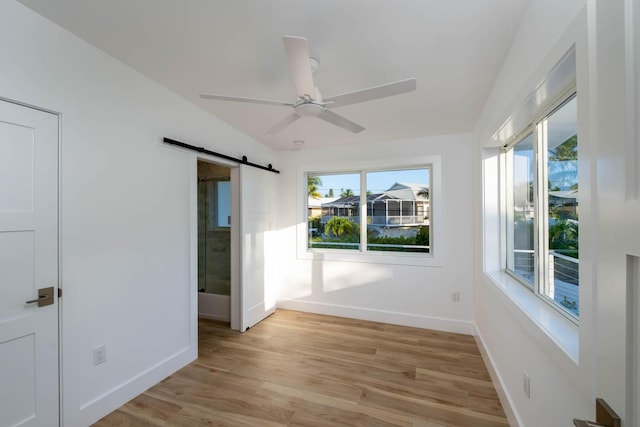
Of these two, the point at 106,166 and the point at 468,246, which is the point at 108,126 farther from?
the point at 468,246

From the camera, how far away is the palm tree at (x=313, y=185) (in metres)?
4.09

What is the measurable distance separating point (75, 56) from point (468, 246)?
3.95 m

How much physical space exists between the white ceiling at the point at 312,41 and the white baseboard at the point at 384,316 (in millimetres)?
2440

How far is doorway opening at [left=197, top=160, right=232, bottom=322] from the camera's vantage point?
3.81 metres

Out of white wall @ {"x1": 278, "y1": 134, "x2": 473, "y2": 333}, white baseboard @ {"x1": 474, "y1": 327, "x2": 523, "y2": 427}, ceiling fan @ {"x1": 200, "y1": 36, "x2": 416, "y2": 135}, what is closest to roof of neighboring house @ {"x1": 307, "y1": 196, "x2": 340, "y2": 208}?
white wall @ {"x1": 278, "y1": 134, "x2": 473, "y2": 333}

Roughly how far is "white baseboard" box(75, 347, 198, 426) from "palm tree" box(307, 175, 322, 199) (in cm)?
246

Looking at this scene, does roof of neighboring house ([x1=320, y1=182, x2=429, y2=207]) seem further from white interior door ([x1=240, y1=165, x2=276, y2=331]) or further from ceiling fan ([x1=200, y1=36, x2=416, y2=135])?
ceiling fan ([x1=200, y1=36, x2=416, y2=135])

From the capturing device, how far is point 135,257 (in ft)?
7.16

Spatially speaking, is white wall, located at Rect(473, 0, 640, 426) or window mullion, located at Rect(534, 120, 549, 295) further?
window mullion, located at Rect(534, 120, 549, 295)

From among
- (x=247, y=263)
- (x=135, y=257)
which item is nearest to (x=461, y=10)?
(x=135, y=257)

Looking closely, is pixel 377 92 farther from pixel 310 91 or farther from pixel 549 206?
pixel 549 206

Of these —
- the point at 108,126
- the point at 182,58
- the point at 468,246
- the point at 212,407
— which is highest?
the point at 182,58

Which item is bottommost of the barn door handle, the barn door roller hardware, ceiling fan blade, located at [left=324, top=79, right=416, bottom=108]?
the barn door handle

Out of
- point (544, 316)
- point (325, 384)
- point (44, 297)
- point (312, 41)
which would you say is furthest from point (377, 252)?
→ point (44, 297)
